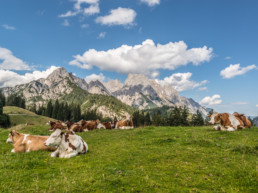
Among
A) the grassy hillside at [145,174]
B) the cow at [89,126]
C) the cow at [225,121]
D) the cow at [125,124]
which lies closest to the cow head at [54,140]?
the grassy hillside at [145,174]

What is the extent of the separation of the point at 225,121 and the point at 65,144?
15.6 m

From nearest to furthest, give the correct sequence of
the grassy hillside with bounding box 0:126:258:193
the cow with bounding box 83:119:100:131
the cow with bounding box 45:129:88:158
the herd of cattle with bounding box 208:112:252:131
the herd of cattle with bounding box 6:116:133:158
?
the grassy hillside with bounding box 0:126:258:193, the cow with bounding box 45:129:88:158, the herd of cattle with bounding box 6:116:133:158, the herd of cattle with bounding box 208:112:252:131, the cow with bounding box 83:119:100:131

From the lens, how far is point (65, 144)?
1045cm

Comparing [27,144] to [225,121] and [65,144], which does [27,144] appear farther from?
[225,121]

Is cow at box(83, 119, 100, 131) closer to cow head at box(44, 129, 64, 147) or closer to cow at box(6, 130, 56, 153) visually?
cow at box(6, 130, 56, 153)

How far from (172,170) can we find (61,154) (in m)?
6.89

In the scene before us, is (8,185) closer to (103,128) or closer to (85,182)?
(85,182)

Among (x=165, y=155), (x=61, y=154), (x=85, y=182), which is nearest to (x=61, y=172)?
(x=85, y=182)

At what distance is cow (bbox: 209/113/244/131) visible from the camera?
1645cm

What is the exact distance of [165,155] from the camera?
916cm

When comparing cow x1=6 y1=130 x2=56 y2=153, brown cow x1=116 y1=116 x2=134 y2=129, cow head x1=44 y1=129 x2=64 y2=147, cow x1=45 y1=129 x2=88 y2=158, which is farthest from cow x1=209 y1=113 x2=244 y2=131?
cow x1=6 y1=130 x2=56 y2=153

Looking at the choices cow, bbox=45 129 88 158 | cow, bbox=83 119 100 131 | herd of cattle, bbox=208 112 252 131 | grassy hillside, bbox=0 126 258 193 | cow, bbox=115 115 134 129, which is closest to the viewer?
grassy hillside, bbox=0 126 258 193

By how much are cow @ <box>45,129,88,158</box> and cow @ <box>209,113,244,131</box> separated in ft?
44.8

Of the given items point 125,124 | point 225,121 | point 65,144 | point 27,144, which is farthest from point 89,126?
point 225,121
